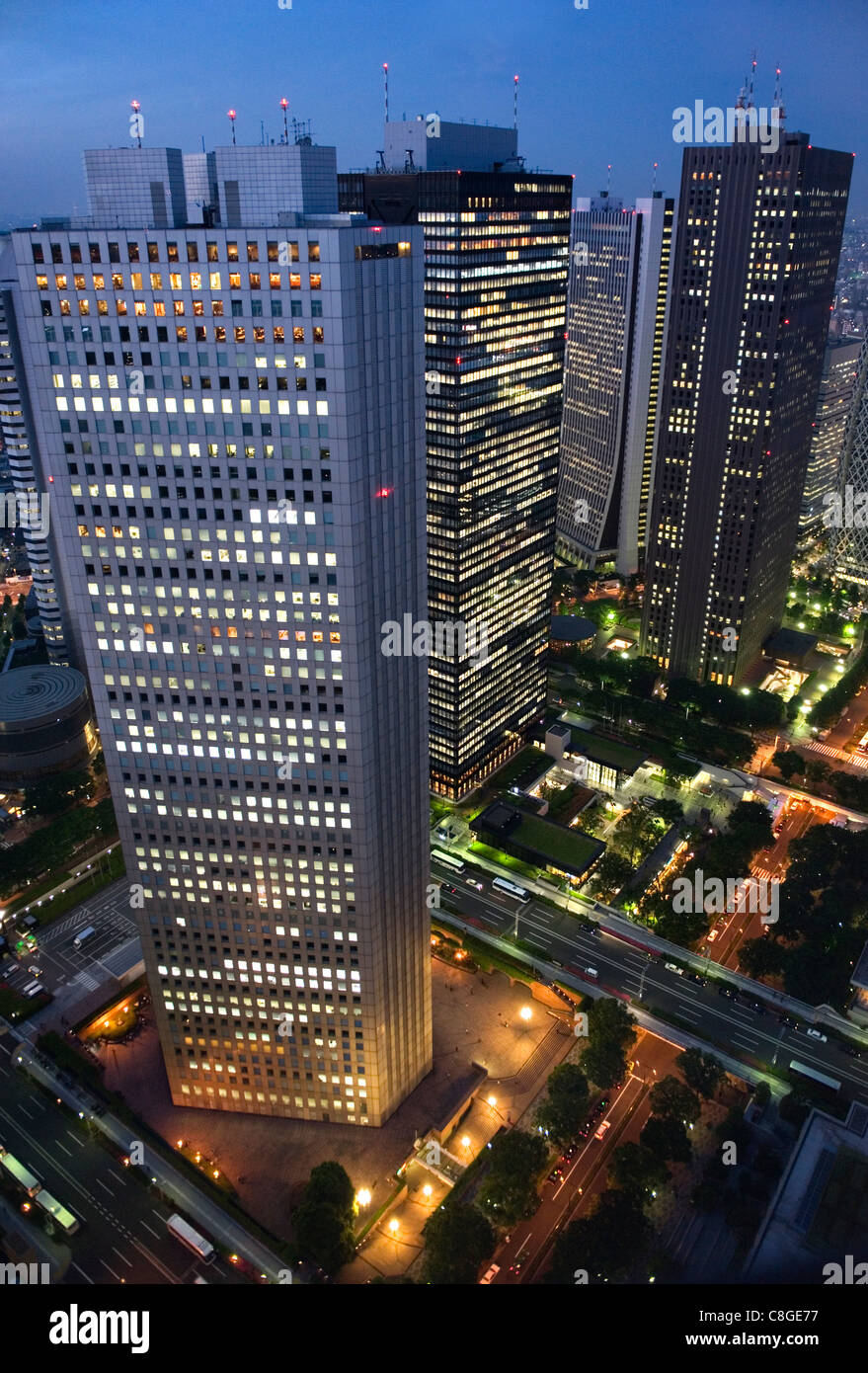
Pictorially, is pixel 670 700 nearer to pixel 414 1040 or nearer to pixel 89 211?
pixel 414 1040

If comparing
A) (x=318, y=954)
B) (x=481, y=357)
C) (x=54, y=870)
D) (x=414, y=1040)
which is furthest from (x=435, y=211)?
(x=54, y=870)

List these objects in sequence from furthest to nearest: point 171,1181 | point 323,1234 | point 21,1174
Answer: point 21,1174 → point 171,1181 → point 323,1234

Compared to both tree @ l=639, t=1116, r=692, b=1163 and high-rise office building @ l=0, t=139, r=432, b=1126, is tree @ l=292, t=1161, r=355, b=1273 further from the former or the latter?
tree @ l=639, t=1116, r=692, b=1163

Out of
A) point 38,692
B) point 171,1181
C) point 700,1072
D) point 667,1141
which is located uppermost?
point 38,692

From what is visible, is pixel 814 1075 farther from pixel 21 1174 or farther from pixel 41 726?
pixel 41 726

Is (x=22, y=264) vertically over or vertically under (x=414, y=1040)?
over

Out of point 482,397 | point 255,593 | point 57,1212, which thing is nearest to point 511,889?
point 57,1212
